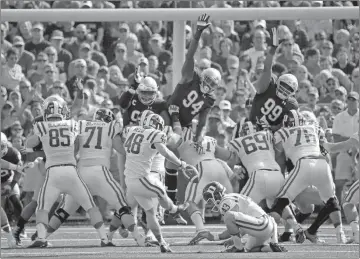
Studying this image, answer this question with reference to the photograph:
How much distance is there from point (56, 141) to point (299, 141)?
8.17 feet

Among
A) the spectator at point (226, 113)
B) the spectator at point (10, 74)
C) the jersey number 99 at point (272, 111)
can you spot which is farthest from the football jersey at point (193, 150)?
the spectator at point (10, 74)

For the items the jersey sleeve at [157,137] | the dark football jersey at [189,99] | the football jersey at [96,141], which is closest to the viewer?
the jersey sleeve at [157,137]

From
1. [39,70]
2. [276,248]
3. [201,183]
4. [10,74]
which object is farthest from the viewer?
[39,70]

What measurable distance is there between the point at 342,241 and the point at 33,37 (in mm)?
6201

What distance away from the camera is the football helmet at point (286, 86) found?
13414mm

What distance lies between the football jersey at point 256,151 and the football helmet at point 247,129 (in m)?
0.10

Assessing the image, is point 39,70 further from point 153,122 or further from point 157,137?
point 157,137

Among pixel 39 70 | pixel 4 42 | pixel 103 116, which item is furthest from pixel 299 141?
pixel 4 42

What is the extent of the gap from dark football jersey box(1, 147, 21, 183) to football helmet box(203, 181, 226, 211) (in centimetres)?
273

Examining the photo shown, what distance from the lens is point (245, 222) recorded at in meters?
11.5

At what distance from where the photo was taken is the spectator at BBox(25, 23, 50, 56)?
1716 centimetres

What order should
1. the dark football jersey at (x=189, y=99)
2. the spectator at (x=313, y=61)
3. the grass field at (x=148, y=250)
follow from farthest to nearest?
the spectator at (x=313, y=61)
the dark football jersey at (x=189, y=99)
the grass field at (x=148, y=250)

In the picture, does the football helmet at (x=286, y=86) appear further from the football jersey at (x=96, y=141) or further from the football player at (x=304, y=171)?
the football jersey at (x=96, y=141)

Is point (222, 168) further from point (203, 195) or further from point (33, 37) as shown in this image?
point (33, 37)
